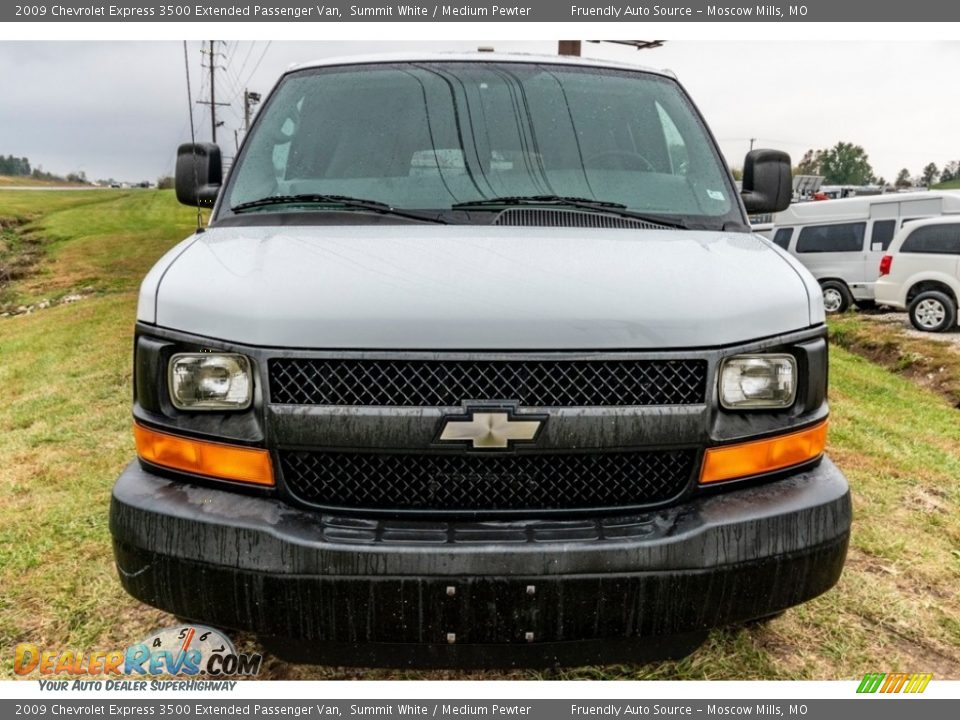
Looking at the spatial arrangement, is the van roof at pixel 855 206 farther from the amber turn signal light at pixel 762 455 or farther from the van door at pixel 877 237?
the amber turn signal light at pixel 762 455

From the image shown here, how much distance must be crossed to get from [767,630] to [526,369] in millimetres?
1803

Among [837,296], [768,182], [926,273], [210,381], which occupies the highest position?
[768,182]

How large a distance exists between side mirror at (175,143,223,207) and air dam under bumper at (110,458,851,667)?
1.62 m

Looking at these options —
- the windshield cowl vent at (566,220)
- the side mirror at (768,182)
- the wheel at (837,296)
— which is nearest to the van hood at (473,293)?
the windshield cowl vent at (566,220)

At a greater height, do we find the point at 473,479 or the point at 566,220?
the point at 566,220

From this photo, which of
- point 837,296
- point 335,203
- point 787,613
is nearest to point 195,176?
point 335,203

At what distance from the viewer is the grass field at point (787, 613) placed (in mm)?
3027

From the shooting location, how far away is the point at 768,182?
11.7 ft

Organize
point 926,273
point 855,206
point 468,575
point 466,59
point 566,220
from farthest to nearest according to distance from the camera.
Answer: point 855,206
point 926,273
point 466,59
point 566,220
point 468,575

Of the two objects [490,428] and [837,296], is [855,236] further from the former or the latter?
[490,428]

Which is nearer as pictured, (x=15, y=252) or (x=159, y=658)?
(x=159, y=658)

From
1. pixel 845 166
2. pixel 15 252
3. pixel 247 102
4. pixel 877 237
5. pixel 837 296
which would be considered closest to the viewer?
pixel 877 237

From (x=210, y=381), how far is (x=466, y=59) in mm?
1944

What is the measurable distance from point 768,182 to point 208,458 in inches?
105
